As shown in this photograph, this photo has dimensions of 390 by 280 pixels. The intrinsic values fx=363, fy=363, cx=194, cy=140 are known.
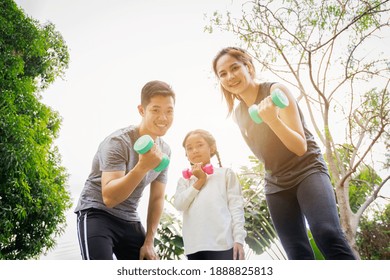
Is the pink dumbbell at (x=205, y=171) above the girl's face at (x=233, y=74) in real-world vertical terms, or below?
below

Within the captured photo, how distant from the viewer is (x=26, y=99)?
2170 mm

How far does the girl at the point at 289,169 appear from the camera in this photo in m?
1.07

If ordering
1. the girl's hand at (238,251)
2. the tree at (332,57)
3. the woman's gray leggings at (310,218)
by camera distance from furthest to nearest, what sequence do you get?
the tree at (332,57), the girl's hand at (238,251), the woman's gray leggings at (310,218)

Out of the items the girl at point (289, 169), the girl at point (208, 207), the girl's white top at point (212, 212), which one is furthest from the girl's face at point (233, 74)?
the girl's white top at point (212, 212)

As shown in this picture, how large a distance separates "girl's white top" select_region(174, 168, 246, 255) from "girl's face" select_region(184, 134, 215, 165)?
0.22 ft

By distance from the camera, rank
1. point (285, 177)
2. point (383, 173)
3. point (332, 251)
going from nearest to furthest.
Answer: point (332, 251) → point (285, 177) → point (383, 173)

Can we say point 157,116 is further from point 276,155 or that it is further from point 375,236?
point 375,236

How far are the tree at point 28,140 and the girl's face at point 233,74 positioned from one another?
1.12m

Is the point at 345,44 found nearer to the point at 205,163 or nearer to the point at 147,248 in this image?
the point at 205,163

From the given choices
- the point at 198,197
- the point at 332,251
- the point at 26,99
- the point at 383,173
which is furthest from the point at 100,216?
the point at 383,173

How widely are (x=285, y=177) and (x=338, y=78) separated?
113cm

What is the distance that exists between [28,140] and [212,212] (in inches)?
50.4

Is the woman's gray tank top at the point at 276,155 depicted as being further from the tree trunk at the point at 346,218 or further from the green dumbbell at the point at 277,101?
the tree trunk at the point at 346,218

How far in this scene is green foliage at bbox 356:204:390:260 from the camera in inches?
75.5
